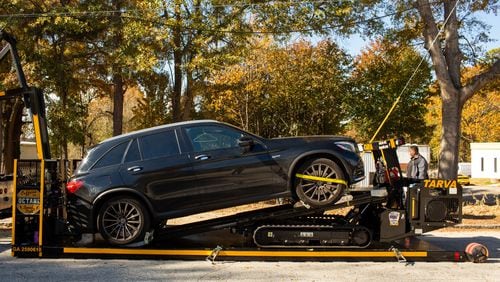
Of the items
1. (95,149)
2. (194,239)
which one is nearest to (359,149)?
(194,239)

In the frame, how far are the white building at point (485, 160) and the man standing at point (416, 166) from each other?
34.8 m

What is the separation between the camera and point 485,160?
44031 millimetres

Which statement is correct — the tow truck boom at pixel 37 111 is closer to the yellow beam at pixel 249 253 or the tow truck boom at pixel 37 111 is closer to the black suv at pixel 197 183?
the black suv at pixel 197 183

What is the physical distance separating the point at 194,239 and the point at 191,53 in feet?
31.6

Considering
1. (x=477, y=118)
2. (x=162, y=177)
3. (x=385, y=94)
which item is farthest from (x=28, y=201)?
(x=477, y=118)

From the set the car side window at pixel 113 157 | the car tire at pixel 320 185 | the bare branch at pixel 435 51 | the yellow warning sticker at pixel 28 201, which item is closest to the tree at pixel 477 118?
the bare branch at pixel 435 51

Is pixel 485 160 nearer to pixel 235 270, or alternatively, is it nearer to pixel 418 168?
pixel 418 168

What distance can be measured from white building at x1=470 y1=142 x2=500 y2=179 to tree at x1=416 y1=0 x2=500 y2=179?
28.7 metres

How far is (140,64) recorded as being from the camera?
53.2ft

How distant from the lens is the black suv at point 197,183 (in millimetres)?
7789

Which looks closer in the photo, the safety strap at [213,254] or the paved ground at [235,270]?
the paved ground at [235,270]

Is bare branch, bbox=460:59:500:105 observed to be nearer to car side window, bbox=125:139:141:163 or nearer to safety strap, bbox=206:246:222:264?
safety strap, bbox=206:246:222:264

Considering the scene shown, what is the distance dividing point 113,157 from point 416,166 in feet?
21.3

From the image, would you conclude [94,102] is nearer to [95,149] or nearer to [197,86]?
[197,86]
